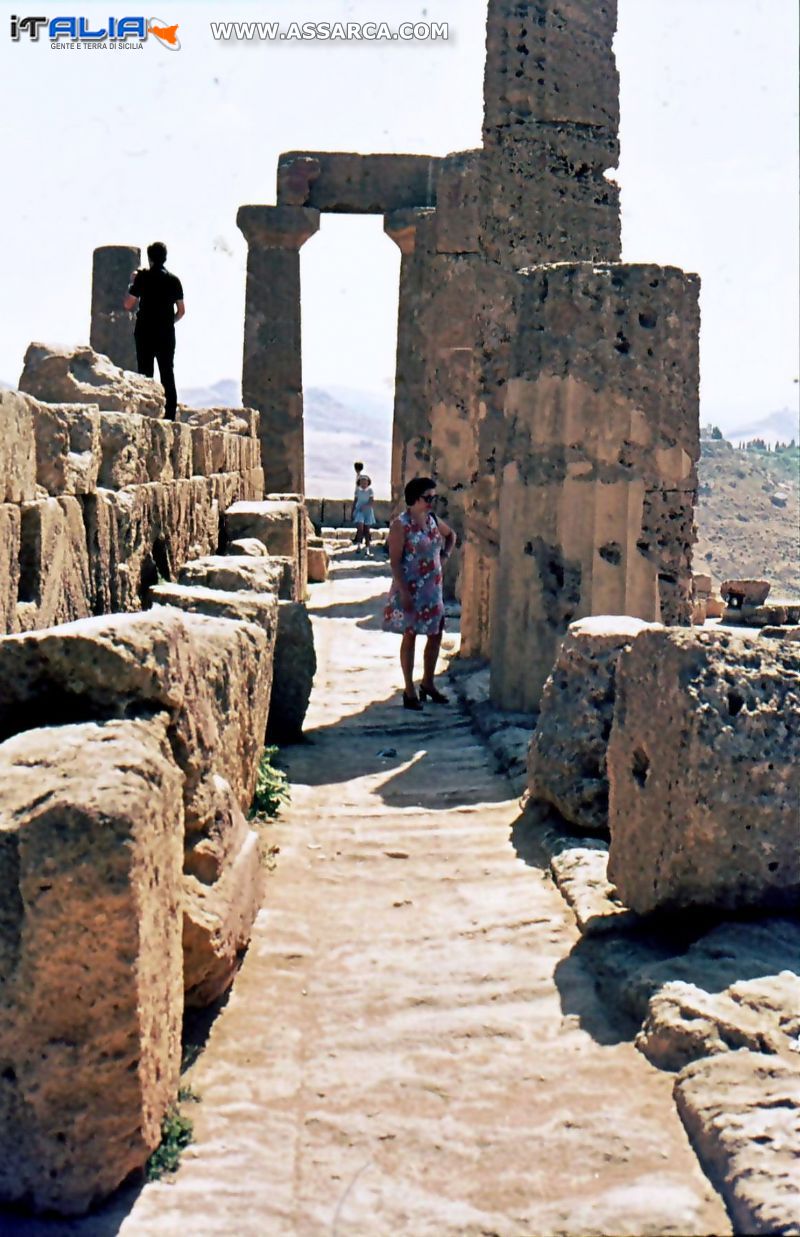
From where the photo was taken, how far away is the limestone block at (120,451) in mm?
6770

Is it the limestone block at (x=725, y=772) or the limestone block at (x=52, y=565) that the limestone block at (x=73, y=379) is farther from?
the limestone block at (x=725, y=772)

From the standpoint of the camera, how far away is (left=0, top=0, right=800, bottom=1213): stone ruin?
10.5ft

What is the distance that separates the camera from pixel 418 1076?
12.7 ft

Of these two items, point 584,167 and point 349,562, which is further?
point 349,562

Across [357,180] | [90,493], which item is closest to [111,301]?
[357,180]

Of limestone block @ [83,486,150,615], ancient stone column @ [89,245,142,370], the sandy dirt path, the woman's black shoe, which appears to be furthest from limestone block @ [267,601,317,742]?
ancient stone column @ [89,245,142,370]

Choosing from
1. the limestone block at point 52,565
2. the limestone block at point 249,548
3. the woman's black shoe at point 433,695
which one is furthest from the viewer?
the limestone block at point 249,548

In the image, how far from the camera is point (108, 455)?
679 centimetres

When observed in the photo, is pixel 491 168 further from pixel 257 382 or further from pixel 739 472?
pixel 739 472

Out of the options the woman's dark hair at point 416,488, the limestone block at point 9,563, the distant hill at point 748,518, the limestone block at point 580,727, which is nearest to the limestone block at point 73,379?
the woman's dark hair at point 416,488

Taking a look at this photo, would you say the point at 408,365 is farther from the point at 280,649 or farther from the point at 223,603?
the point at 223,603

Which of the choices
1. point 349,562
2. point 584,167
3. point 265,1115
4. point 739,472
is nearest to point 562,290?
point 584,167

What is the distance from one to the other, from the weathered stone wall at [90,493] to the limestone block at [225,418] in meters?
3.30

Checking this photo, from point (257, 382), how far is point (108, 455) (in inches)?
531
